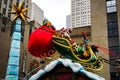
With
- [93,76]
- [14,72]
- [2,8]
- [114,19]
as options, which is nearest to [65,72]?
[93,76]

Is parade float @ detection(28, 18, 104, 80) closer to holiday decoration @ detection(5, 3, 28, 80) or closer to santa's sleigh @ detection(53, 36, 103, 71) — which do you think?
santa's sleigh @ detection(53, 36, 103, 71)

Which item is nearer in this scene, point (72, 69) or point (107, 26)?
point (72, 69)

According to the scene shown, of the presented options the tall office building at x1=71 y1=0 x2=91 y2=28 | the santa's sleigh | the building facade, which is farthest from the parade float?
the tall office building at x1=71 y1=0 x2=91 y2=28

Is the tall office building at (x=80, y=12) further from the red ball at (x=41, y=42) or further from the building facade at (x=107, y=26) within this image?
the red ball at (x=41, y=42)

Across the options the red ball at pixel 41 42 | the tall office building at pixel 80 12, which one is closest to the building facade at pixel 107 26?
the red ball at pixel 41 42

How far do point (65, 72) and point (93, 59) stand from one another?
132 inches

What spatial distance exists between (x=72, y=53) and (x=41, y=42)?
2.68 meters

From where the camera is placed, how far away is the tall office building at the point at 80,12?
153 meters

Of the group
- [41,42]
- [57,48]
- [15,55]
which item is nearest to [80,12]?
[15,55]

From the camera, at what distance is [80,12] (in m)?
158

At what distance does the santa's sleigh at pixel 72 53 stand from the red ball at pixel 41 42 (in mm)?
530

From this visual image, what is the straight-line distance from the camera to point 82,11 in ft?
520

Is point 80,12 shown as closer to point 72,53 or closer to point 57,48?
point 72,53

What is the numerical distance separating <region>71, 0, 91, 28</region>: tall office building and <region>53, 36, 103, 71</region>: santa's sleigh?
434ft
